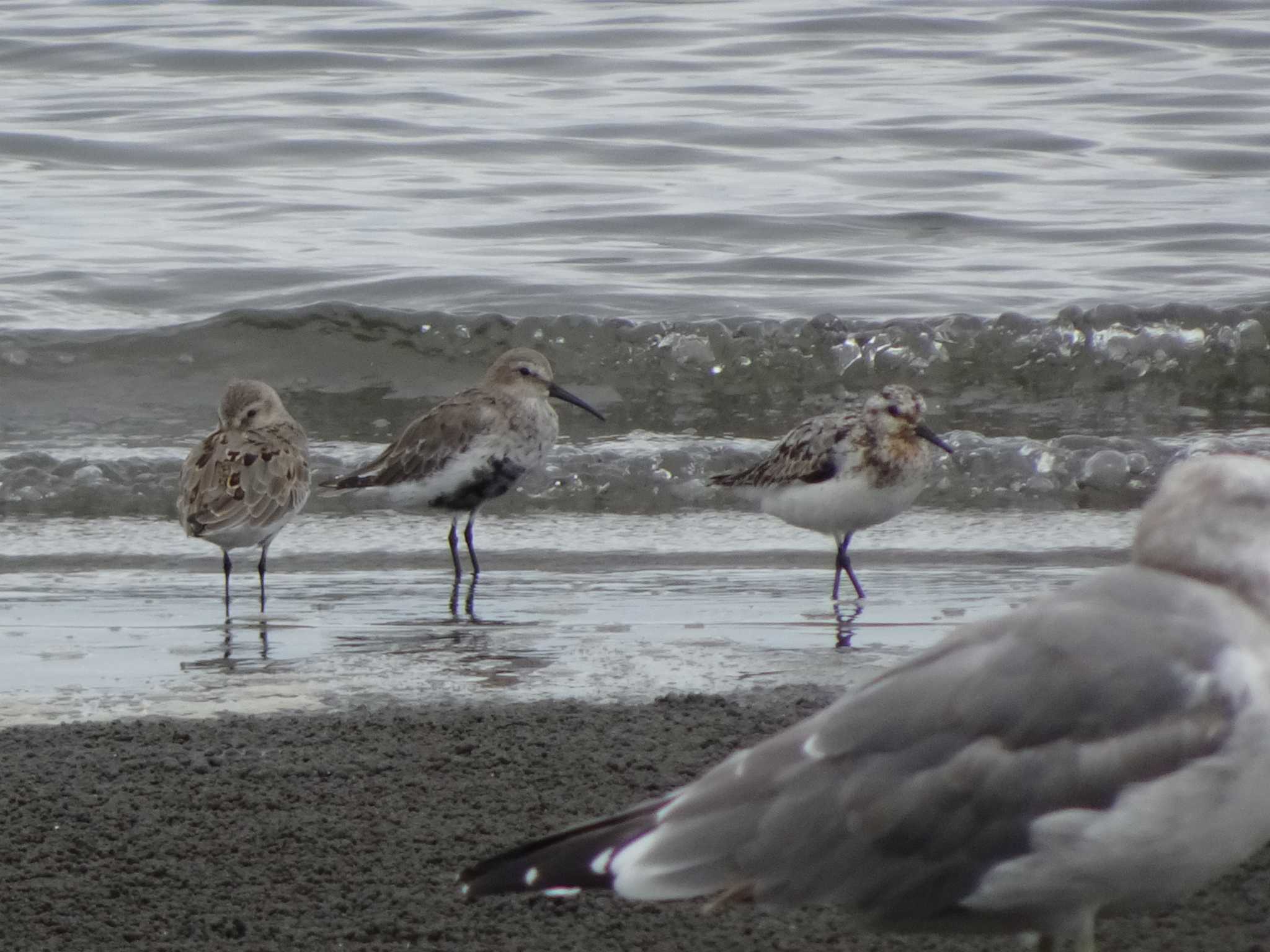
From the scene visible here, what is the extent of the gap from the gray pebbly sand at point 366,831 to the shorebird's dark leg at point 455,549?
273 centimetres

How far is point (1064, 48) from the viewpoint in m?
19.4

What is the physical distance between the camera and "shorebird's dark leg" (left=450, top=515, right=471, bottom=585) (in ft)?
28.2

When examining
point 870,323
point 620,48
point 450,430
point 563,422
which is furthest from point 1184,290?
point 620,48

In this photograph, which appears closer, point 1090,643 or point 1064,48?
point 1090,643

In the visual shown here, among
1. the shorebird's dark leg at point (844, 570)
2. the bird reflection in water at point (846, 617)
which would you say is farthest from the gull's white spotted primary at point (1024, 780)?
the shorebird's dark leg at point (844, 570)

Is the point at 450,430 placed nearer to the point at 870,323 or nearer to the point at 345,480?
the point at 345,480

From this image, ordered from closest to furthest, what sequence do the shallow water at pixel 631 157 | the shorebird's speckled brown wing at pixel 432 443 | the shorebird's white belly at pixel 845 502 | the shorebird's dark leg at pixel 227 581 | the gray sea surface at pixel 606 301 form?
the gray sea surface at pixel 606 301 → the shorebird's dark leg at pixel 227 581 → the shorebird's white belly at pixel 845 502 → the shorebird's speckled brown wing at pixel 432 443 → the shallow water at pixel 631 157

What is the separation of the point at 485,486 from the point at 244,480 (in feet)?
4.29

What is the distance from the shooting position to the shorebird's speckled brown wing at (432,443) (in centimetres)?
930

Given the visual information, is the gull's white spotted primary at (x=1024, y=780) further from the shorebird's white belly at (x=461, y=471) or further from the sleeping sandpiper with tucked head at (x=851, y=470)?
the shorebird's white belly at (x=461, y=471)

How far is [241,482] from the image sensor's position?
331 inches

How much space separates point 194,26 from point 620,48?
4250mm

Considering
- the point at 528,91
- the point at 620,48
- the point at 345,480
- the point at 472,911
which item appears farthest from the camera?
the point at 620,48

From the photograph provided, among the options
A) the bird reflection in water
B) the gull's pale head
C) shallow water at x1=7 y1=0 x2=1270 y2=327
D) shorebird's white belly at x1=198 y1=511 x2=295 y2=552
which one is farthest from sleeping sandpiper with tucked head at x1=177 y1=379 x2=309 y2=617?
shallow water at x1=7 y1=0 x2=1270 y2=327
